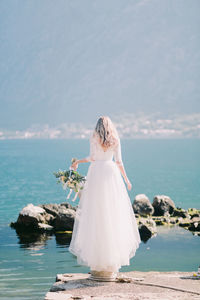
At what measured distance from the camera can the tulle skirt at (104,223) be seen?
7.76m

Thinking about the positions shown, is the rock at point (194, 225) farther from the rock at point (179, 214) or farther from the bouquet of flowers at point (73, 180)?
the bouquet of flowers at point (73, 180)

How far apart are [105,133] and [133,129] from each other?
15424cm

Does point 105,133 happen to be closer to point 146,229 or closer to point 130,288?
point 130,288

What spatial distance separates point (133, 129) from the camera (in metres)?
162

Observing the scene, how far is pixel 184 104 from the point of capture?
158 metres

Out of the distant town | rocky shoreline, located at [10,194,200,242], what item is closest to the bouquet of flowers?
rocky shoreline, located at [10,194,200,242]

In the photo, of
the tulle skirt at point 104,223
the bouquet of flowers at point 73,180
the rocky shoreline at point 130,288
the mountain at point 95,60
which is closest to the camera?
the rocky shoreline at point 130,288

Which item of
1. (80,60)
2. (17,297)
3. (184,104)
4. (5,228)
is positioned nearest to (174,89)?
(184,104)

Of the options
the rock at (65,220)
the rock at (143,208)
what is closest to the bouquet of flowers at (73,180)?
the rock at (65,220)

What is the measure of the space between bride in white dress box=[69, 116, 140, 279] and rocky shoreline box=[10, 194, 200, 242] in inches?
348

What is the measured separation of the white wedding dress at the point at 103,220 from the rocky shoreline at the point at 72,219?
8830 millimetres

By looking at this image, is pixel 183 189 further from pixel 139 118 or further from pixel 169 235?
pixel 139 118

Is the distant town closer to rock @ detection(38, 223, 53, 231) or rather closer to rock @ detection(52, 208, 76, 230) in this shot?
rock @ detection(38, 223, 53, 231)

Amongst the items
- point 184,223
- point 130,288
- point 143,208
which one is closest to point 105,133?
point 130,288
